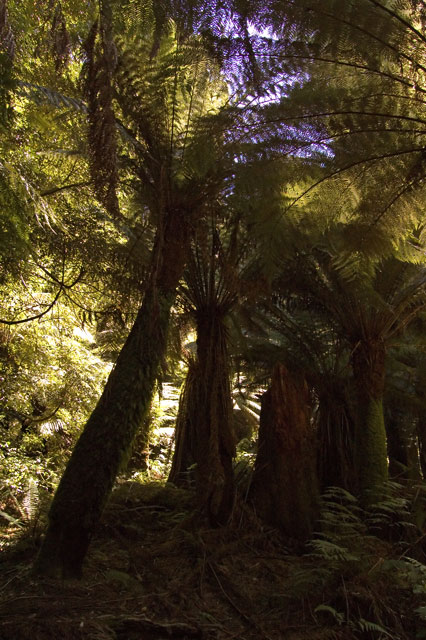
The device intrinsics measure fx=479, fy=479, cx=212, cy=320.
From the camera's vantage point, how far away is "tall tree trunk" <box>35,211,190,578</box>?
8.43 feet

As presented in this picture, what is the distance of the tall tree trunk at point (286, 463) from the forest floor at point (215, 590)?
18cm

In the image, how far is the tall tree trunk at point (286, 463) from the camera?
3668 mm

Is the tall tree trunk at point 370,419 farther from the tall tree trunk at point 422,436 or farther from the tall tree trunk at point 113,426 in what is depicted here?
the tall tree trunk at point 422,436

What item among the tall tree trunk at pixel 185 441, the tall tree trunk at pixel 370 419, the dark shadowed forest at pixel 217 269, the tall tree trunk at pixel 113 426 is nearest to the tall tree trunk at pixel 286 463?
the dark shadowed forest at pixel 217 269

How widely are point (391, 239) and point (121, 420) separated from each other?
81.8 inches

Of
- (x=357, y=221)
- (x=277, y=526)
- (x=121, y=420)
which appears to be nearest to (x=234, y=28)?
(x=357, y=221)

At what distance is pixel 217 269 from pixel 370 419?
78.9 inches

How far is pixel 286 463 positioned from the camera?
3.83 metres

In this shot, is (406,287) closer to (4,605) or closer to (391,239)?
(391,239)

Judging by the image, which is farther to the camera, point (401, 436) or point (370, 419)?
point (401, 436)

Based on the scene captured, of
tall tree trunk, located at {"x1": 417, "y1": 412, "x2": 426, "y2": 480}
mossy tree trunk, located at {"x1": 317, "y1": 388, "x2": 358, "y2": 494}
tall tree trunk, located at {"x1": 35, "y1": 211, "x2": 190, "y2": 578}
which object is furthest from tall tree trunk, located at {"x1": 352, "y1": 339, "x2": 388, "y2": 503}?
tall tree trunk, located at {"x1": 417, "y1": 412, "x2": 426, "y2": 480}

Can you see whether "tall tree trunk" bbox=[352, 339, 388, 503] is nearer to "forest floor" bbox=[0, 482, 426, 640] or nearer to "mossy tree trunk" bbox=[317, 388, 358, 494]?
"mossy tree trunk" bbox=[317, 388, 358, 494]

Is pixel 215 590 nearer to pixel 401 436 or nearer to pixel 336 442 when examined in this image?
pixel 336 442

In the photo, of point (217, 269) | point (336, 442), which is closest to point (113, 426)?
point (217, 269)
